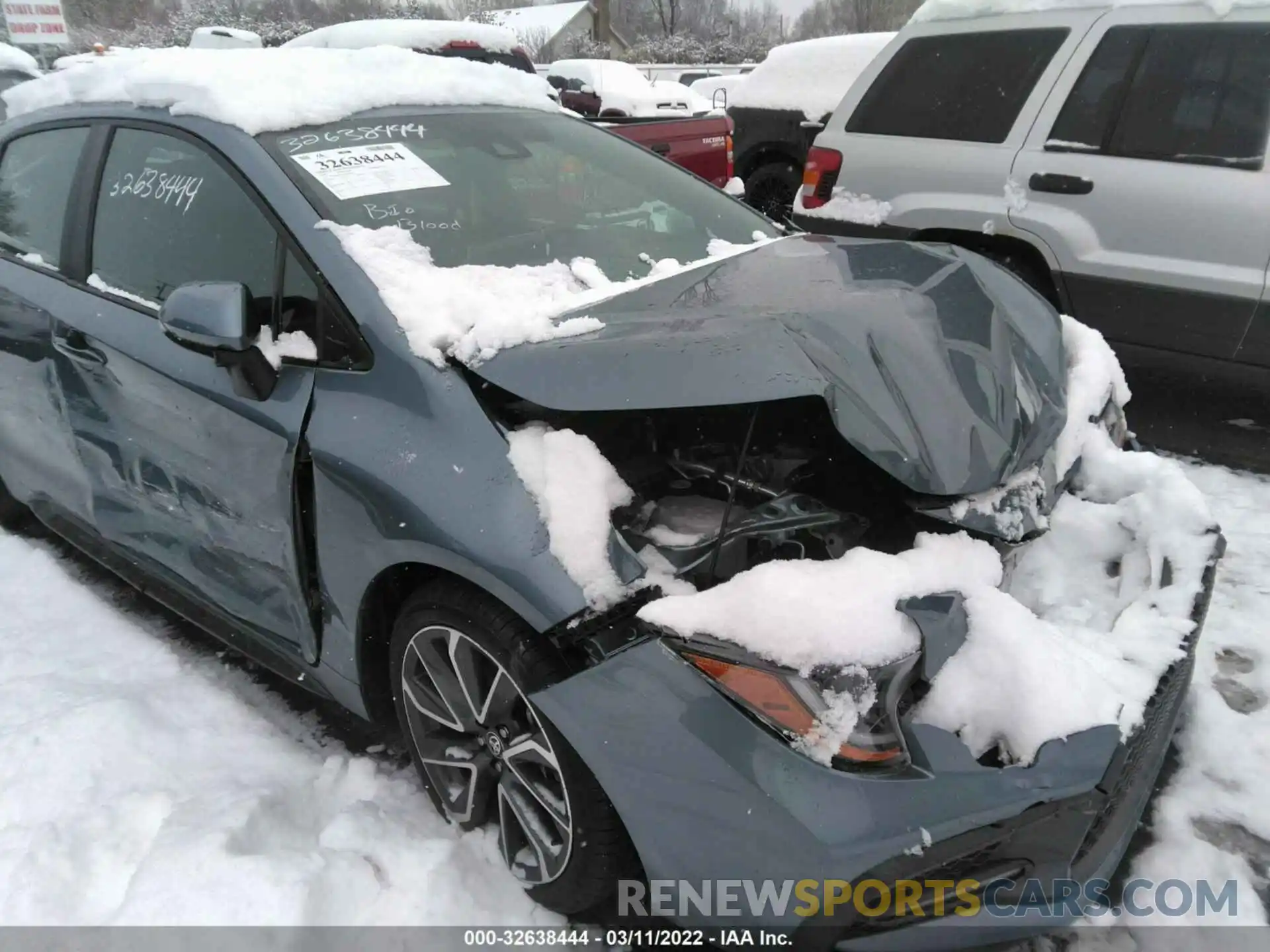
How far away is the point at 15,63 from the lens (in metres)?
10.3

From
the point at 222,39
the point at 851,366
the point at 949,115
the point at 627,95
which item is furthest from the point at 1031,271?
the point at 222,39

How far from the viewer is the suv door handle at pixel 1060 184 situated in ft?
13.4

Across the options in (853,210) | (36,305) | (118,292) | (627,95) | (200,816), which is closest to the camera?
(200,816)

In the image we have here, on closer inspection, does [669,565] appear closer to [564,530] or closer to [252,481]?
[564,530]

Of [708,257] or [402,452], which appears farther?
[708,257]

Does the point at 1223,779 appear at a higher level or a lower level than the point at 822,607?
lower

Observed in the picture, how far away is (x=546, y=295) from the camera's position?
2.22 meters

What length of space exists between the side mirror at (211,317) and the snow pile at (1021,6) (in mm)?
4135

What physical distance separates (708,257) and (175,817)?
2062 mm

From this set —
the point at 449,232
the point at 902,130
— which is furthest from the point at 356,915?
the point at 902,130

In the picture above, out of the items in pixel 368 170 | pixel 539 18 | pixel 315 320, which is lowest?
pixel 539 18

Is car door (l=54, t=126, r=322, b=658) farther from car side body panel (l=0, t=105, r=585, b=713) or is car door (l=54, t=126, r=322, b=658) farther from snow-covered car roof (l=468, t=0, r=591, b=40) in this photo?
snow-covered car roof (l=468, t=0, r=591, b=40)

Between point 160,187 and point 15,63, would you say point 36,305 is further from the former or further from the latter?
point 15,63

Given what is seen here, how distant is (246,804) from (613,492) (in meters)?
1.22
